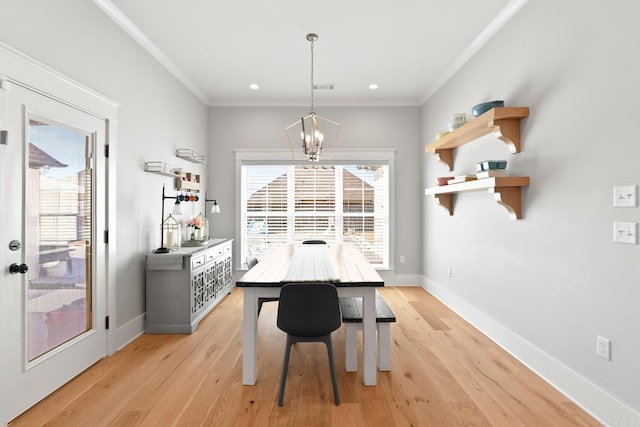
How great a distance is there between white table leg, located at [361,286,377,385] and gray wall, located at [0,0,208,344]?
2161 millimetres

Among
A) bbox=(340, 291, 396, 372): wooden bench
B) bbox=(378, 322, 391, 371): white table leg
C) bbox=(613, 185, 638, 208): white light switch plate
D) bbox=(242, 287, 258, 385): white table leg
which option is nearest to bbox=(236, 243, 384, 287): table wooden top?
bbox=(242, 287, 258, 385): white table leg

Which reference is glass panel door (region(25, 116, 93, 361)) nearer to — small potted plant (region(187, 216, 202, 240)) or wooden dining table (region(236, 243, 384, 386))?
wooden dining table (region(236, 243, 384, 386))

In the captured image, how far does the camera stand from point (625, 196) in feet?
5.75

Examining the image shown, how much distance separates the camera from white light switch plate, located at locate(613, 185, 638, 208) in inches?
66.9

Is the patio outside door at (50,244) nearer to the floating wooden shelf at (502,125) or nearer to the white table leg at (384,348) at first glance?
the white table leg at (384,348)

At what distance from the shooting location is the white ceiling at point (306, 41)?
9.09ft

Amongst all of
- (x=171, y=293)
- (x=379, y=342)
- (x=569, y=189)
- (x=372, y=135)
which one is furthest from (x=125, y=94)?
(x=569, y=189)

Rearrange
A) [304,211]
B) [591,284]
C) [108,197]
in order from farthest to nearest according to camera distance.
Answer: [304,211]
[108,197]
[591,284]

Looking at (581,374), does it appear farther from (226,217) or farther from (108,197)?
(226,217)

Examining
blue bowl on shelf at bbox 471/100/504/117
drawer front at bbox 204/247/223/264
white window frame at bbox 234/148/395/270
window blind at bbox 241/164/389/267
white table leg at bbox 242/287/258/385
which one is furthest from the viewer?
window blind at bbox 241/164/389/267

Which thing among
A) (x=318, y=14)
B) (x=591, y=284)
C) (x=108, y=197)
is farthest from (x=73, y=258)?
(x=591, y=284)

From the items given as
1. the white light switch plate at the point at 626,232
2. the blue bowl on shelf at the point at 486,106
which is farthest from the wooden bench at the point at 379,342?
the blue bowl on shelf at the point at 486,106

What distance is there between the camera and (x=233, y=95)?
486 cm

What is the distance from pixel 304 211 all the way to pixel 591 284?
12.4 feet
